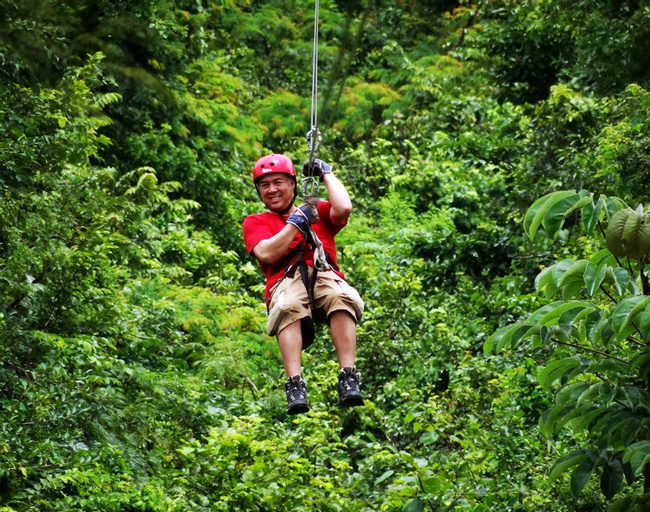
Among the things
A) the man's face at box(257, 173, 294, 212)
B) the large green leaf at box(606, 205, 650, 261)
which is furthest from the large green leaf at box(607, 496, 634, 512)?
the man's face at box(257, 173, 294, 212)

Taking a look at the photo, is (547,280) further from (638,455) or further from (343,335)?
(343,335)

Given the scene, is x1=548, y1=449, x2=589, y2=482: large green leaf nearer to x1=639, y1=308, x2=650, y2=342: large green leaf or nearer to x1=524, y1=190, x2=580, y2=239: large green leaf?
x1=639, y1=308, x2=650, y2=342: large green leaf

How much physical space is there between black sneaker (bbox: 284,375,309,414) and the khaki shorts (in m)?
0.28

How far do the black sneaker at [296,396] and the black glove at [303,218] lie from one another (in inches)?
28.0

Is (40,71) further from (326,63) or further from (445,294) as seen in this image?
(326,63)

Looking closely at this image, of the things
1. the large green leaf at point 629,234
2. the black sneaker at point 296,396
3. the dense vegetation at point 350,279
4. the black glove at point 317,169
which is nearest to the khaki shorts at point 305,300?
the black sneaker at point 296,396

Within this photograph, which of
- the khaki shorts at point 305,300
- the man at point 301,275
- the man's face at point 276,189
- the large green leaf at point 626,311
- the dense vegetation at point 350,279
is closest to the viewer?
the large green leaf at point 626,311

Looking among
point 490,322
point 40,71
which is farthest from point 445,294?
point 40,71

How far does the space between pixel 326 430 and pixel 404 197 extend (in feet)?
25.1

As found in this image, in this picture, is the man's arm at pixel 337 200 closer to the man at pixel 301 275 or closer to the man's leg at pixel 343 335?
the man at pixel 301 275

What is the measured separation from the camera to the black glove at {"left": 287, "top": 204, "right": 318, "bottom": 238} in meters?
4.73

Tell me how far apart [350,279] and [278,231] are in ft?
17.6

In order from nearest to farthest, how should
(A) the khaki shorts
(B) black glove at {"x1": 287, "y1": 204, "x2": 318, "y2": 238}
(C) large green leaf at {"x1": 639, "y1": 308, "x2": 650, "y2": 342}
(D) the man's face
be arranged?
1. (C) large green leaf at {"x1": 639, "y1": 308, "x2": 650, "y2": 342}
2. (B) black glove at {"x1": 287, "y1": 204, "x2": 318, "y2": 238}
3. (A) the khaki shorts
4. (D) the man's face

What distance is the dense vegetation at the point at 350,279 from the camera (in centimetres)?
407
